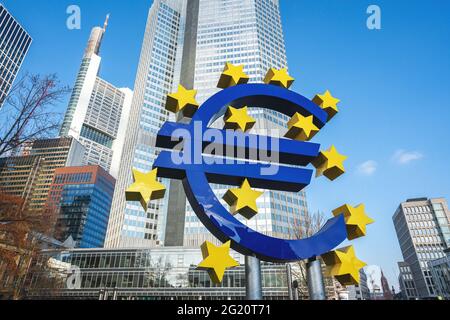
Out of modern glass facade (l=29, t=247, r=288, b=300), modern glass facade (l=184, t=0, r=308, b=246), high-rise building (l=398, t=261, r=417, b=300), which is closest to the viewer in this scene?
modern glass facade (l=29, t=247, r=288, b=300)

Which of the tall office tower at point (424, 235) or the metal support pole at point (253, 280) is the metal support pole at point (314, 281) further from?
the tall office tower at point (424, 235)

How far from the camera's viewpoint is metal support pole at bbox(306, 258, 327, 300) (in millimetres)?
5535

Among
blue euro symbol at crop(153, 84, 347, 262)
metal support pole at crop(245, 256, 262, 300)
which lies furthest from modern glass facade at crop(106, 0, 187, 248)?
metal support pole at crop(245, 256, 262, 300)

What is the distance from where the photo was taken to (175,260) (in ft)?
153

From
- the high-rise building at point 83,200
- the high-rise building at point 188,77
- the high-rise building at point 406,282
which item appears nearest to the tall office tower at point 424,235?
the high-rise building at point 406,282

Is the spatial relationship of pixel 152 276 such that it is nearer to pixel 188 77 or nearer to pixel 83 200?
pixel 188 77

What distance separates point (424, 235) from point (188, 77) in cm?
11349

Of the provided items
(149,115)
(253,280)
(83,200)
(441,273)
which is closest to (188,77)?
(149,115)

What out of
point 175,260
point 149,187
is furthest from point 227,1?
point 149,187

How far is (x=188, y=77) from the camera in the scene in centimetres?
11025

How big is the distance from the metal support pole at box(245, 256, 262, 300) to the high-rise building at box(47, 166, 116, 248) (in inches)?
5560

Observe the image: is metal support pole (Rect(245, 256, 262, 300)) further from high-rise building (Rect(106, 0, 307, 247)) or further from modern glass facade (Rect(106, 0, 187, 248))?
modern glass facade (Rect(106, 0, 187, 248))

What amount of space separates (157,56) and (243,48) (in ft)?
127

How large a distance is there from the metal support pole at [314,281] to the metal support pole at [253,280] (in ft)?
3.90
